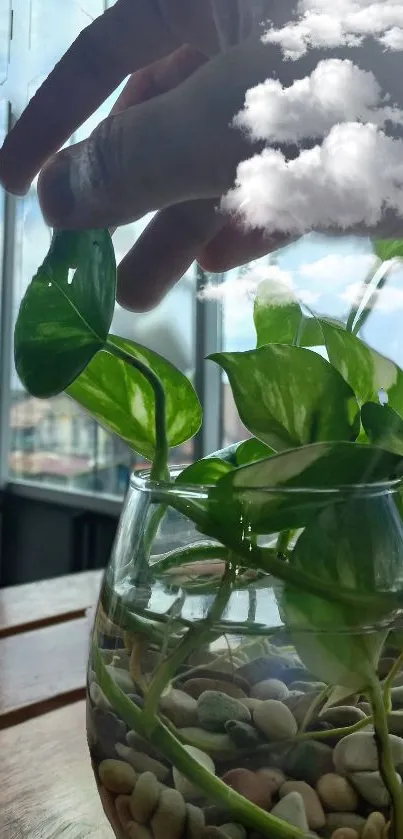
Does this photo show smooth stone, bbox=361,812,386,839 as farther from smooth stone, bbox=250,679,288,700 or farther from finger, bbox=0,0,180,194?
finger, bbox=0,0,180,194

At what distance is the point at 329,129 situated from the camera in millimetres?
148

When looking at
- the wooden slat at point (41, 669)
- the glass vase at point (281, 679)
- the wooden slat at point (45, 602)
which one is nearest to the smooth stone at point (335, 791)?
the glass vase at point (281, 679)

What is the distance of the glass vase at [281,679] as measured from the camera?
0.44ft

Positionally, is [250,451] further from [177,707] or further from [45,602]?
[45,602]

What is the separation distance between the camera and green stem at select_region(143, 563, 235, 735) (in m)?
0.14

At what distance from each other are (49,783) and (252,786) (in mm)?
169

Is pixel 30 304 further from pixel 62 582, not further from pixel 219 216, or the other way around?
pixel 62 582

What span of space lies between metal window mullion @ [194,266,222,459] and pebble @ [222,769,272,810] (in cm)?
8

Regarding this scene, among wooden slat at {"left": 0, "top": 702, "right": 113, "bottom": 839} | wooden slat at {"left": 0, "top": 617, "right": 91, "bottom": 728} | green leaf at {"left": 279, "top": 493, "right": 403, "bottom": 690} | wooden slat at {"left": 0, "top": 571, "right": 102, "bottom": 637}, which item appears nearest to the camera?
green leaf at {"left": 279, "top": 493, "right": 403, "bottom": 690}

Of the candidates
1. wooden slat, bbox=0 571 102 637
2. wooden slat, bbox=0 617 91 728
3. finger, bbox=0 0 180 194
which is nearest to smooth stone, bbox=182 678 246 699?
finger, bbox=0 0 180 194

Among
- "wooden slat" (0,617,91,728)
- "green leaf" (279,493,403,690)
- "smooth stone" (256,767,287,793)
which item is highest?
"green leaf" (279,493,403,690)

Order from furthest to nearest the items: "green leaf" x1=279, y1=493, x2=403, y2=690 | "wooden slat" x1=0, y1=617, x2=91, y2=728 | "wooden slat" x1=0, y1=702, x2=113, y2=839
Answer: "wooden slat" x1=0, y1=617, x2=91, y2=728 < "wooden slat" x1=0, y1=702, x2=113, y2=839 < "green leaf" x1=279, y1=493, x2=403, y2=690

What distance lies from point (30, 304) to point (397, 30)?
93mm

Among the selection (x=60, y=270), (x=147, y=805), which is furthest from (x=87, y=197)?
(x=147, y=805)
